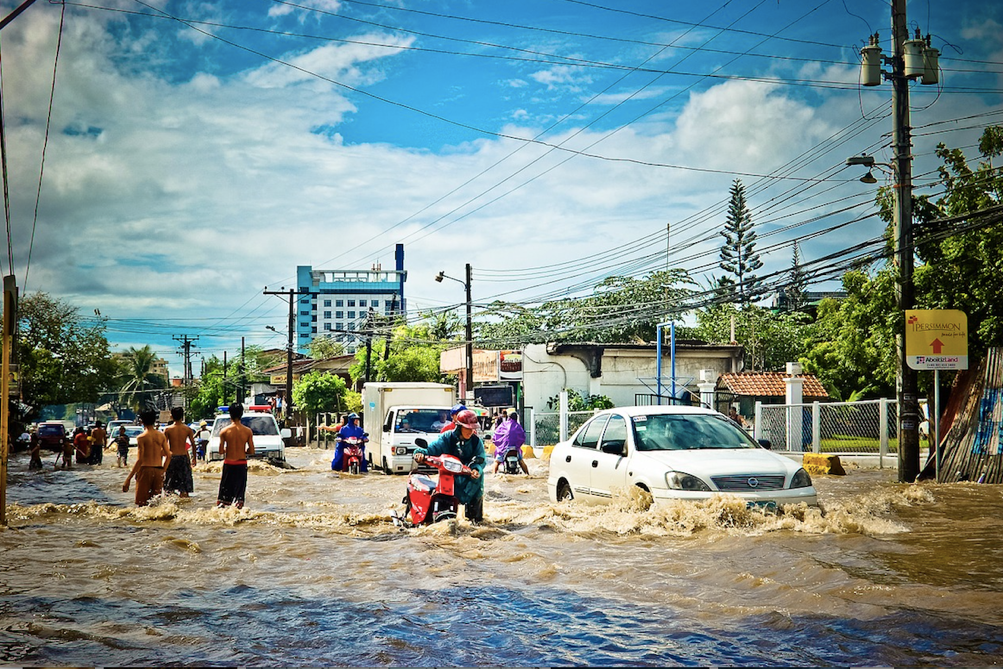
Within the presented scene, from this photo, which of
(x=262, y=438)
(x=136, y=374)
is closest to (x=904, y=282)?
(x=262, y=438)

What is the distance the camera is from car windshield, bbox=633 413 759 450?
37.2 ft

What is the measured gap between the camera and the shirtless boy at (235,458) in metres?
12.7

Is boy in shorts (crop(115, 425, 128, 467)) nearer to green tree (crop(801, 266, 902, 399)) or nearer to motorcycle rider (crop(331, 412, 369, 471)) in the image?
motorcycle rider (crop(331, 412, 369, 471))

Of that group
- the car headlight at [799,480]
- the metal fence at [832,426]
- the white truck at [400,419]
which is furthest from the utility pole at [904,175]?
the white truck at [400,419]

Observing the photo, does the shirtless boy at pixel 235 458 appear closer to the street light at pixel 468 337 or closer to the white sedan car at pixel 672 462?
the white sedan car at pixel 672 462

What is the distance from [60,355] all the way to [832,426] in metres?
58.1

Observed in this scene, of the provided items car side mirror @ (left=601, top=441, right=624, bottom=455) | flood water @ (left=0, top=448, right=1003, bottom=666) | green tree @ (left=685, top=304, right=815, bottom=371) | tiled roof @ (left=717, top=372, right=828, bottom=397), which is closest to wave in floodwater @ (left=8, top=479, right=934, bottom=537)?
flood water @ (left=0, top=448, right=1003, bottom=666)

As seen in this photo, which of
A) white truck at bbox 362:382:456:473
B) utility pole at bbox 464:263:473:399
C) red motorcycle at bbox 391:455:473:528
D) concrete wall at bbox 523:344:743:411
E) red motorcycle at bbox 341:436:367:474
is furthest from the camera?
concrete wall at bbox 523:344:743:411

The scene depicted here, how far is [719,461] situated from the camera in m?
10.5

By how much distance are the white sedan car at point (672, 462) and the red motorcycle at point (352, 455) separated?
1198 centimetres

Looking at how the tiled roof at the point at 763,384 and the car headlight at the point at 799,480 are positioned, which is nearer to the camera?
the car headlight at the point at 799,480

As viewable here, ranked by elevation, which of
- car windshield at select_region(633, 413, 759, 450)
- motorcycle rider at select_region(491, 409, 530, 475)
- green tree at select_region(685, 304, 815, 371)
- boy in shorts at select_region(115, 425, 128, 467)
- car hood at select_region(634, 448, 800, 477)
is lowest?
boy in shorts at select_region(115, 425, 128, 467)

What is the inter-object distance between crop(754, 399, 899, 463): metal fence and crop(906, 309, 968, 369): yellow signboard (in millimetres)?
5310

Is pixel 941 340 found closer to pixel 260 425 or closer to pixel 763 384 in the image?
pixel 260 425
